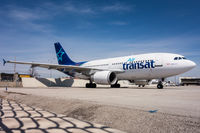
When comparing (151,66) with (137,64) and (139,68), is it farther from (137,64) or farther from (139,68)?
(137,64)

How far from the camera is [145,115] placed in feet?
12.2

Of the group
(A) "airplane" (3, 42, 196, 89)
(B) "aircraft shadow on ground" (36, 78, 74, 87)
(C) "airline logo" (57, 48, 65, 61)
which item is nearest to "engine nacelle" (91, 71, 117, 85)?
(A) "airplane" (3, 42, 196, 89)

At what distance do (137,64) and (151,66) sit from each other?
160 cm

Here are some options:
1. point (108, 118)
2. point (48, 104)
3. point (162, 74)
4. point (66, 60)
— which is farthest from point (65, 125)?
point (66, 60)

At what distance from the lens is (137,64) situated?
1798 centimetres

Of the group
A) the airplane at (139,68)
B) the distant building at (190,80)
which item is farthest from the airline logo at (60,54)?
the distant building at (190,80)

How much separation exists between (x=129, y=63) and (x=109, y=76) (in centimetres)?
272

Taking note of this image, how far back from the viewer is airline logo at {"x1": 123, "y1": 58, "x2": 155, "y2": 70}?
17.0 metres

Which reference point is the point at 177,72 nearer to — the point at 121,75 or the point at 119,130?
the point at 121,75

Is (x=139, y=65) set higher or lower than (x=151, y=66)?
higher

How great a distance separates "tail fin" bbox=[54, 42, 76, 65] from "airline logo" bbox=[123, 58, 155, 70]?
11.2 meters

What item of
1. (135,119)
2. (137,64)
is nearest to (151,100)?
(135,119)

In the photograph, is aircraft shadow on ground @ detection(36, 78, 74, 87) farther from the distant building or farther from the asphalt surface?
the distant building

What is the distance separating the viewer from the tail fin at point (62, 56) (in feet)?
91.9
